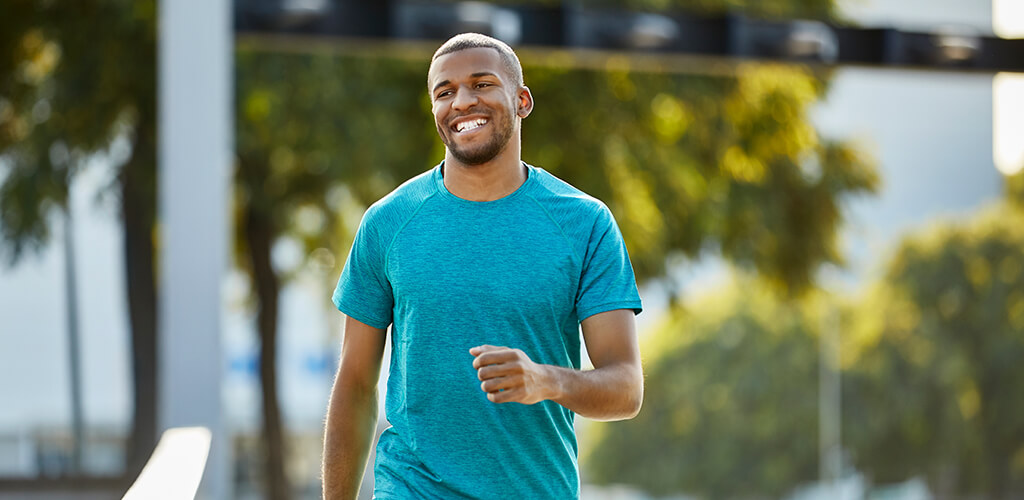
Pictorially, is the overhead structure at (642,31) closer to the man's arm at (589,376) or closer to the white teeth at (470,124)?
the white teeth at (470,124)

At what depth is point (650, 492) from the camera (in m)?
43.4

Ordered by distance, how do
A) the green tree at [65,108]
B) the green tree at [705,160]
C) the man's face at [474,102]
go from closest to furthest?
the man's face at [474,102] < the green tree at [65,108] < the green tree at [705,160]

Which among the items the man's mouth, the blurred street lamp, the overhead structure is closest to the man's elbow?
the man's mouth

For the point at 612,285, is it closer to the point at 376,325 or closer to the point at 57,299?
the point at 376,325

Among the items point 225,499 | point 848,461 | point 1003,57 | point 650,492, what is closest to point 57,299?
point 225,499

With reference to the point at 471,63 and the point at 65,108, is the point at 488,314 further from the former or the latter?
the point at 65,108

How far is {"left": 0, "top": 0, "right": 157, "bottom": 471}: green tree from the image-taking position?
12.2 meters

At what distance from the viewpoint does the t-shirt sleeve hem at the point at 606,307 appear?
2.49 metres

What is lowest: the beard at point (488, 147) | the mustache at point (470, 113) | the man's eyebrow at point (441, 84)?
the beard at point (488, 147)

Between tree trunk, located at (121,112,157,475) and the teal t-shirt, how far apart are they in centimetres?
1068

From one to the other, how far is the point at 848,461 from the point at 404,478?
113 feet

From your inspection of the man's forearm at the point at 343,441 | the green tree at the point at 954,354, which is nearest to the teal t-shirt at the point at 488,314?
the man's forearm at the point at 343,441

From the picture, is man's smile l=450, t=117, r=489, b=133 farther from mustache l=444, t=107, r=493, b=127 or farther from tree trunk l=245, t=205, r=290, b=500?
tree trunk l=245, t=205, r=290, b=500

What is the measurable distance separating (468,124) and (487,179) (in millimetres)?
107
